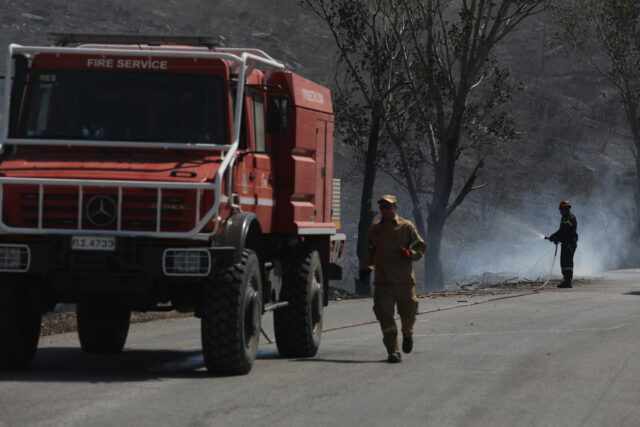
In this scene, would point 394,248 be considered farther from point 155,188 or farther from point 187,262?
point 155,188

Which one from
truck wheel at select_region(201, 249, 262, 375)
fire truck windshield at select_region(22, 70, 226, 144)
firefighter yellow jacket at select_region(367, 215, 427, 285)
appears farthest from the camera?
firefighter yellow jacket at select_region(367, 215, 427, 285)

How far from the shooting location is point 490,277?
41.6 metres

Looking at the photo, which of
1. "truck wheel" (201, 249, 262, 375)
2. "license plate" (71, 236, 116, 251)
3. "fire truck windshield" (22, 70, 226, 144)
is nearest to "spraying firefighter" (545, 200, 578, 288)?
"fire truck windshield" (22, 70, 226, 144)

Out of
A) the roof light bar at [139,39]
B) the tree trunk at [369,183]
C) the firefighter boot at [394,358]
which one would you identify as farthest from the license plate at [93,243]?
the tree trunk at [369,183]

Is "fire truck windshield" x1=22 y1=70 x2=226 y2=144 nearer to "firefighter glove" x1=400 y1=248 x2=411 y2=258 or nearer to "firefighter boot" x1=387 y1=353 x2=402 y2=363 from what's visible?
"firefighter glove" x1=400 y1=248 x2=411 y2=258

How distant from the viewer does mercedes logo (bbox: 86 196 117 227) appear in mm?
11289

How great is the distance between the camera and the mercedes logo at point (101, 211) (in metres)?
11.3

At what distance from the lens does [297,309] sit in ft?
45.1

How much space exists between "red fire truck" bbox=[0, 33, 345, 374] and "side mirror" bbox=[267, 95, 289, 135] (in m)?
0.02

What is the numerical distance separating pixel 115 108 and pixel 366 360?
3789 millimetres

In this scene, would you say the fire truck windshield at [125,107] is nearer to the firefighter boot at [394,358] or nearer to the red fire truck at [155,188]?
the red fire truck at [155,188]

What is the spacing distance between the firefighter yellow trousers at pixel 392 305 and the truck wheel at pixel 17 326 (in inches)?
137

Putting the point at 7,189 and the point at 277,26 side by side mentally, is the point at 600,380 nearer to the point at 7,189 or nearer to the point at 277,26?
the point at 7,189

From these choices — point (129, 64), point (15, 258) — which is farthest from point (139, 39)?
point (15, 258)
